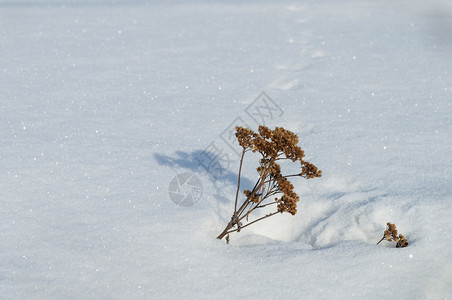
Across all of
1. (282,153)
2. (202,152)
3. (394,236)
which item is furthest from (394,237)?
(202,152)

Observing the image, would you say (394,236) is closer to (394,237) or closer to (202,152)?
(394,237)

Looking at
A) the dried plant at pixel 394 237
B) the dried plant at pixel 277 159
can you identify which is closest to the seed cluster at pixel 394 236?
the dried plant at pixel 394 237

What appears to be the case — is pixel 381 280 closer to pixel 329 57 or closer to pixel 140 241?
pixel 140 241

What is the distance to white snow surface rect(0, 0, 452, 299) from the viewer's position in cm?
241

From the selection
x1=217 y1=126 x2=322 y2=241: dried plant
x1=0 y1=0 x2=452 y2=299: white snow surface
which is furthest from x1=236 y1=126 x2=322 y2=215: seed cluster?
x1=0 y1=0 x2=452 y2=299: white snow surface

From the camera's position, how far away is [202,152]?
141 inches

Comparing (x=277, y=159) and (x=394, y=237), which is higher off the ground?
(x=277, y=159)

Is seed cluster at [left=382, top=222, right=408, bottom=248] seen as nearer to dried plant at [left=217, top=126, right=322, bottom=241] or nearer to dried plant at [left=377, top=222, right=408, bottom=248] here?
dried plant at [left=377, top=222, right=408, bottom=248]

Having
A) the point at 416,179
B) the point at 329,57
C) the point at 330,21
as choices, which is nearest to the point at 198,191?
the point at 416,179

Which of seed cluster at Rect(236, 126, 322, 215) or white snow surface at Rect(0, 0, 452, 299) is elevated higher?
seed cluster at Rect(236, 126, 322, 215)

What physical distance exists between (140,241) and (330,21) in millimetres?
5651

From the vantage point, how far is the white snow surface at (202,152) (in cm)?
241

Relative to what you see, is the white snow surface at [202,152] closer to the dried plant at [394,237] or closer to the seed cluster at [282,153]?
the dried plant at [394,237]

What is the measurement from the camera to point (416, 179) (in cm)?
317
